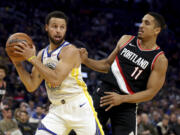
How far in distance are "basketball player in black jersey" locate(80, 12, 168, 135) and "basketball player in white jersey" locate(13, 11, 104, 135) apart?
409 millimetres

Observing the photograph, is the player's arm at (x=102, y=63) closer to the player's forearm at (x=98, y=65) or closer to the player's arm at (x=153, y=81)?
the player's forearm at (x=98, y=65)

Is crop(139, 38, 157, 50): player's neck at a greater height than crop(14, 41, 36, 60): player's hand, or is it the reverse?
crop(14, 41, 36, 60): player's hand

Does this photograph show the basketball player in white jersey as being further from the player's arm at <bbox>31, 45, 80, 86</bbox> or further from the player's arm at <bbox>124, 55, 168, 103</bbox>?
the player's arm at <bbox>124, 55, 168, 103</bbox>

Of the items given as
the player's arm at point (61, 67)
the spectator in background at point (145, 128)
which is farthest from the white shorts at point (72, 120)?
the spectator in background at point (145, 128)

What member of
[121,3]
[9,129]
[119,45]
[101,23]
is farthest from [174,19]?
[119,45]

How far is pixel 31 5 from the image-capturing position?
1711 centimetres

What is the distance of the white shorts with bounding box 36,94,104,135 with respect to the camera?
11.7 feet

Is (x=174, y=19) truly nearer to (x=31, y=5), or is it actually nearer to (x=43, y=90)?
(x=31, y=5)

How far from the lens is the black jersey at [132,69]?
4023 mm

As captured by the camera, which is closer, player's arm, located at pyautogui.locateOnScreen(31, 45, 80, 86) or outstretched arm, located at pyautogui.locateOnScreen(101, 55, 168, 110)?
player's arm, located at pyautogui.locateOnScreen(31, 45, 80, 86)

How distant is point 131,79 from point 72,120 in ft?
3.00

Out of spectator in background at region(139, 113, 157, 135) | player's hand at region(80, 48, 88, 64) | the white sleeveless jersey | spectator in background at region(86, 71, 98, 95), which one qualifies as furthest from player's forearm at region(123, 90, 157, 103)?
spectator in background at region(86, 71, 98, 95)

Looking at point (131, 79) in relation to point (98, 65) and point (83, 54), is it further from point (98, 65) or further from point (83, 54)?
point (83, 54)

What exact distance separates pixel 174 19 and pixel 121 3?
11.8 feet
